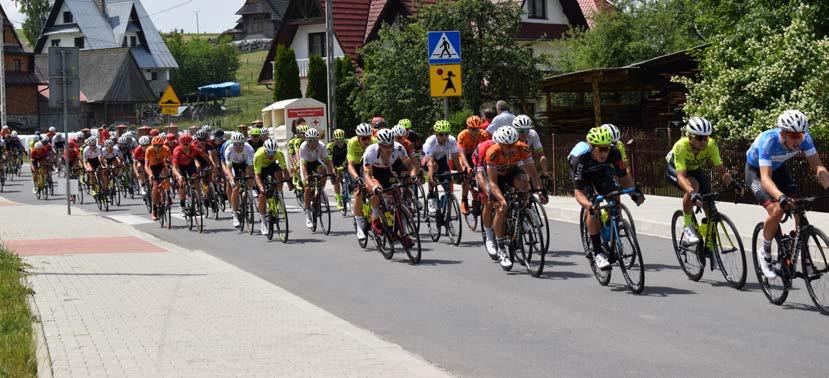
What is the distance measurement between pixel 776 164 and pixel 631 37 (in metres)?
34.2

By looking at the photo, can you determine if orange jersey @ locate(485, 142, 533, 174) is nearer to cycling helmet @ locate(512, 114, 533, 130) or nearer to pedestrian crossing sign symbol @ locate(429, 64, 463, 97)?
cycling helmet @ locate(512, 114, 533, 130)

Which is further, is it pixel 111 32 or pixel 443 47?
pixel 111 32

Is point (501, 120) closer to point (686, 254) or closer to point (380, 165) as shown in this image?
point (380, 165)

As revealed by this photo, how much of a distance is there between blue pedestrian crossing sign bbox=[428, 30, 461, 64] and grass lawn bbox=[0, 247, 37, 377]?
8702mm

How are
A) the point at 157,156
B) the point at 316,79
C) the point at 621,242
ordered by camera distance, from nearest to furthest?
the point at 621,242 < the point at 157,156 < the point at 316,79

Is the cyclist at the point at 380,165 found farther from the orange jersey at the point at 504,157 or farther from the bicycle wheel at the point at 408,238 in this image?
the orange jersey at the point at 504,157

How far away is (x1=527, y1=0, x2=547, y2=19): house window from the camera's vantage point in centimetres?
5347

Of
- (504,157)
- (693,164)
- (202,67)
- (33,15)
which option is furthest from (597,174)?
(33,15)

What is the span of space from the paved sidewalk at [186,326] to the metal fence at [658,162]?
703 centimetres

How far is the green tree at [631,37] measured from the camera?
42.9 metres

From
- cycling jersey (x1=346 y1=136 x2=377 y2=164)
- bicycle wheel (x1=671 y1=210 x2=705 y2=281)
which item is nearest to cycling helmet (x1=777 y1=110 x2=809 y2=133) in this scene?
bicycle wheel (x1=671 y1=210 x2=705 y2=281)

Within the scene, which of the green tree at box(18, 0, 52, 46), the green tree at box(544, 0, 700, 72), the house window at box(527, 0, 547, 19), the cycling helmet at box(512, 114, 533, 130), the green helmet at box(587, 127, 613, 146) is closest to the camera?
the green helmet at box(587, 127, 613, 146)

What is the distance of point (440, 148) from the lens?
1722cm

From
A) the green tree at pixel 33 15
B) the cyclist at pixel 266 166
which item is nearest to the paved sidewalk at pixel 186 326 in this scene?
the cyclist at pixel 266 166
